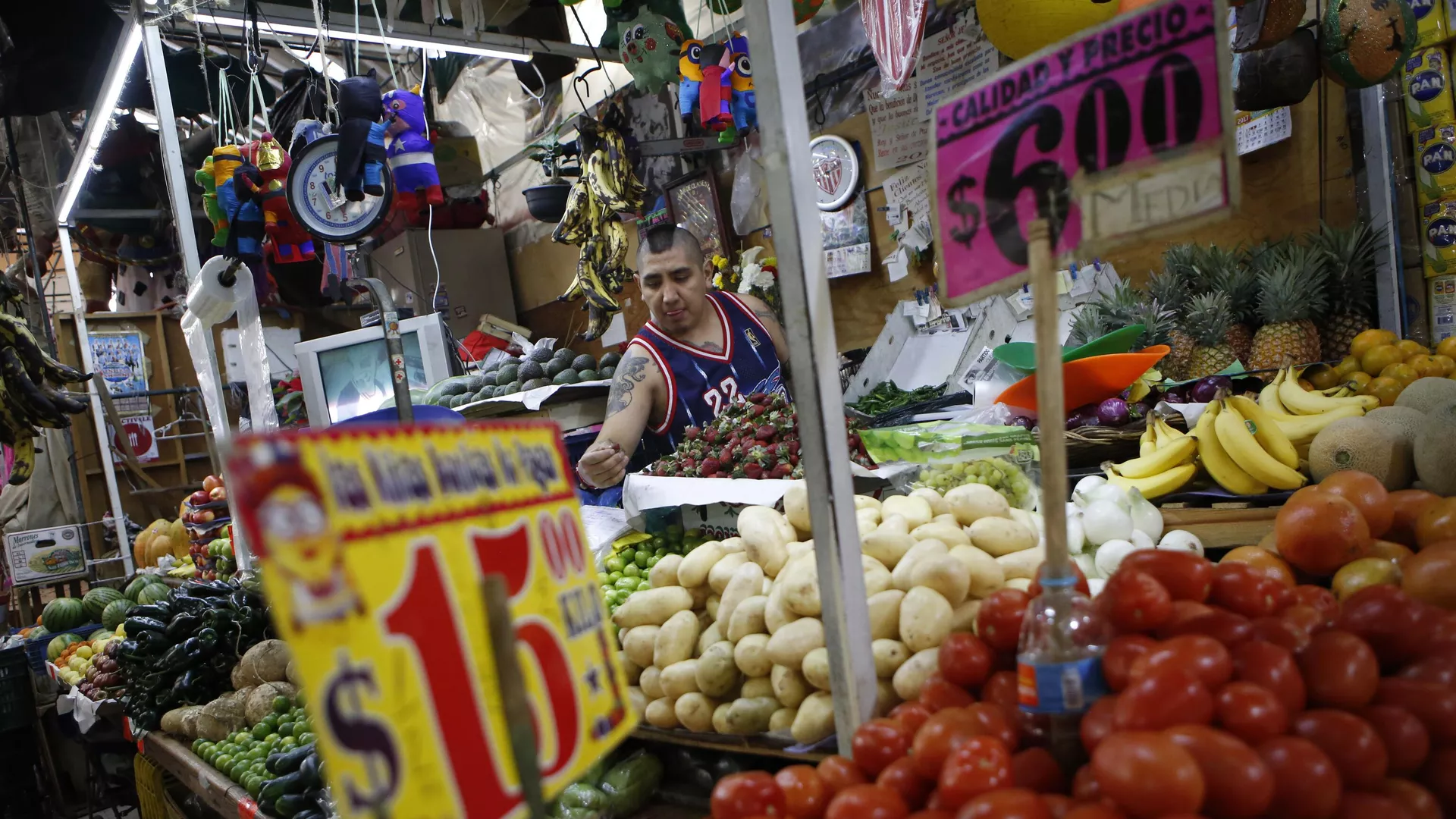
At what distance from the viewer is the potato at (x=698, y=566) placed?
1927 mm

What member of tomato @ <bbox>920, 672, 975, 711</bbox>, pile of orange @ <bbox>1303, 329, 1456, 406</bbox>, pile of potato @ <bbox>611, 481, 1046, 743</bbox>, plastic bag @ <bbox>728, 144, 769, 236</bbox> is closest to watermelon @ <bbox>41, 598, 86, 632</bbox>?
plastic bag @ <bbox>728, 144, 769, 236</bbox>

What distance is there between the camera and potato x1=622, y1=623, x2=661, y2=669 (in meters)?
1.86

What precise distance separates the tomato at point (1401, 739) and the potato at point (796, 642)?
2.61 ft

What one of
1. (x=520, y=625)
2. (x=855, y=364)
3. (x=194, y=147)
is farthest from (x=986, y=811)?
(x=194, y=147)

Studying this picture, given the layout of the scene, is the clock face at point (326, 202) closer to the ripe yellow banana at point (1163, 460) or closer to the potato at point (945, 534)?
the potato at point (945, 534)

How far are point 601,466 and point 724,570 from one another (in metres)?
1.30

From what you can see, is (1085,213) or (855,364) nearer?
(1085,213)

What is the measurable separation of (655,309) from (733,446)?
1.18m

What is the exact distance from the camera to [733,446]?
2.63 meters

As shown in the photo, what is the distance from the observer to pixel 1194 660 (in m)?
0.97

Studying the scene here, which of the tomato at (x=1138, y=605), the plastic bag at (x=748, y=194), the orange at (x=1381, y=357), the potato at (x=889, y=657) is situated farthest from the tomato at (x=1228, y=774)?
the plastic bag at (x=748, y=194)

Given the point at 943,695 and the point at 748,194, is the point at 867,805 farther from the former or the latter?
the point at 748,194

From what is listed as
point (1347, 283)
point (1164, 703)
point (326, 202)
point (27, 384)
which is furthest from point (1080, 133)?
point (27, 384)

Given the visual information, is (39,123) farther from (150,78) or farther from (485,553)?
(485,553)
